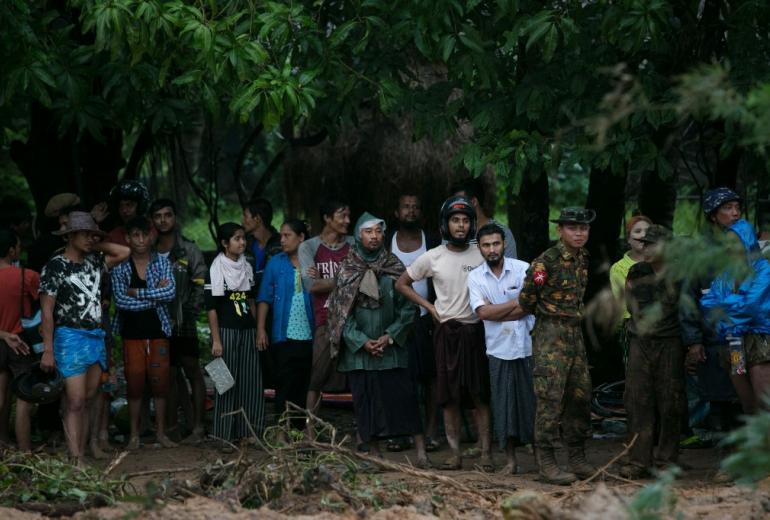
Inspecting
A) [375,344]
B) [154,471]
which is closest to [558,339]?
[375,344]

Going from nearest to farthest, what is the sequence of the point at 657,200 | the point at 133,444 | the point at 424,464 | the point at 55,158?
1. the point at 424,464
2. the point at 133,444
3. the point at 55,158
4. the point at 657,200

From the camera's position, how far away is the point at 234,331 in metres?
10.0

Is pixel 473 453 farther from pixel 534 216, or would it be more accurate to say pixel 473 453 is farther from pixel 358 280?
pixel 534 216

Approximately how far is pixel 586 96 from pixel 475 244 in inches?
52.2

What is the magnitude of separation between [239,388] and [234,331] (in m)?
0.45

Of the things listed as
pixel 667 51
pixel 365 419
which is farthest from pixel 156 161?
pixel 667 51

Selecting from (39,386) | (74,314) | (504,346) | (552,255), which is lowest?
(39,386)

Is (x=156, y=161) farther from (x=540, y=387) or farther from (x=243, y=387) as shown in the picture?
(x=540, y=387)

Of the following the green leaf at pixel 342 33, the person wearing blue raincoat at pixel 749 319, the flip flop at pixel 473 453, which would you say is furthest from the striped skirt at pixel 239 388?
the person wearing blue raincoat at pixel 749 319

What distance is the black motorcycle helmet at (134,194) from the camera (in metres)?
10.3

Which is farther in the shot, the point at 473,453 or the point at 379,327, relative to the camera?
the point at 473,453

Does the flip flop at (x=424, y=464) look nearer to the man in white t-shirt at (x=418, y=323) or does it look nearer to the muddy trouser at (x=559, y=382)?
the man in white t-shirt at (x=418, y=323)

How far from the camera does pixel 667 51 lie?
29.8ft

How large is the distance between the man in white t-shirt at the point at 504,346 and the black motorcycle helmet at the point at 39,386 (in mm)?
2930
